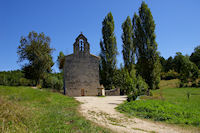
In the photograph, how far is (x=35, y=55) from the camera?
24.7 m

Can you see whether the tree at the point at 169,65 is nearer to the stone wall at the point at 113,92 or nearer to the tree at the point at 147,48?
the tree at the point at 147,48

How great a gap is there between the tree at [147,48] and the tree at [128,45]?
98 centimetres

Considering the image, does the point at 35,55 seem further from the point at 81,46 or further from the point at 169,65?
the point at 169,65

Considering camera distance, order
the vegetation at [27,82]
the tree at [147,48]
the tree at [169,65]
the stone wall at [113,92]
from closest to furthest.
→ the stone wall at [113,92] → the tree at [147,48] → the vegetation at [27,82] → the tree at [169,65]

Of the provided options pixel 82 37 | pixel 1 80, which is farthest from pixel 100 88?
pixel 1 80

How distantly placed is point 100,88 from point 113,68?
18.0 feet

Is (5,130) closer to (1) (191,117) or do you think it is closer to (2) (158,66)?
(1) (191,117)

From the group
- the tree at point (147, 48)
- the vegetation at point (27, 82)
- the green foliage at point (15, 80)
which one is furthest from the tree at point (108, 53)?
the green foliage at point (15, 80)

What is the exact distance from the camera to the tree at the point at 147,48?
23391 mm

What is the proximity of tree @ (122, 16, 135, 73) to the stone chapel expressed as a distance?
6.65m

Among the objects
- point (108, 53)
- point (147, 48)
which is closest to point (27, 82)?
point (108, 53)

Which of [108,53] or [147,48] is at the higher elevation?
[147,48]

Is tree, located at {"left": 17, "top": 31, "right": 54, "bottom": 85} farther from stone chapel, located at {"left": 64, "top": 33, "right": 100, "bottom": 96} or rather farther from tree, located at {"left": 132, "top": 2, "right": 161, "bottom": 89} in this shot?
tree, located at {"left": 132, "top": 2, "right": 161, "bottom": 89}

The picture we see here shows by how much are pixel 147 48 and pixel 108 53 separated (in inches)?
268
